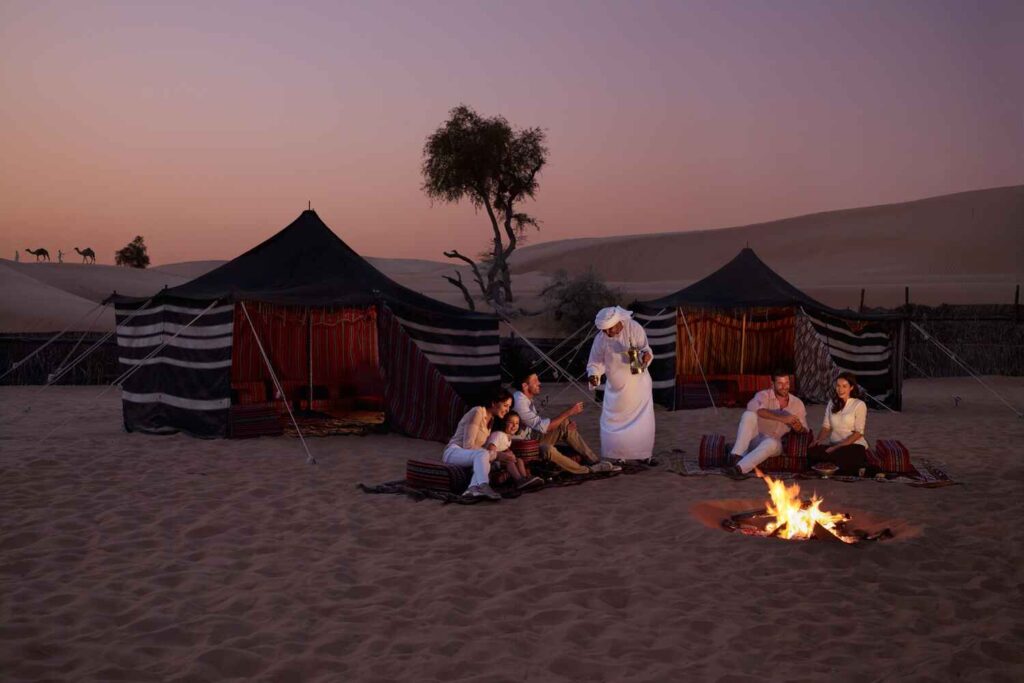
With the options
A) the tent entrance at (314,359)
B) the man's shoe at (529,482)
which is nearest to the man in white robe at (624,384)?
the man's shoe at (529,482)

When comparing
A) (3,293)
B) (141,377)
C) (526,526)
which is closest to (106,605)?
(526,526)

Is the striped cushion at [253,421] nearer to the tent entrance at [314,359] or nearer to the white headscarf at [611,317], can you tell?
the tent entrance at [314,359]

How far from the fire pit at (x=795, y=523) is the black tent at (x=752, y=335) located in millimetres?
6003

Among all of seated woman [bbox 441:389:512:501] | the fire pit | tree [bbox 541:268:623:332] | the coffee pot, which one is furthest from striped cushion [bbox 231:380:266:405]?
tree [bbox 541:268:623:332]

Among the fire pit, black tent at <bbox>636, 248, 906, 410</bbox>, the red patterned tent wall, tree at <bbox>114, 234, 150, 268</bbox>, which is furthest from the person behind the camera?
tree at <bbox>114, 234, 150, 268</bbox>

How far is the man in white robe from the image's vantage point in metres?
7.55

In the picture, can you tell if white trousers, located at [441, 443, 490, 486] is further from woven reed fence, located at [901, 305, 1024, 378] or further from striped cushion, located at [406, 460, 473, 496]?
woven reed fence, located at [901, 305, 1024, 378]

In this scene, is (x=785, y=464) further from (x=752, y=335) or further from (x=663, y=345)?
(x=752, y=335)

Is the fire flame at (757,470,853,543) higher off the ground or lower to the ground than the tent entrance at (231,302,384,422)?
lower

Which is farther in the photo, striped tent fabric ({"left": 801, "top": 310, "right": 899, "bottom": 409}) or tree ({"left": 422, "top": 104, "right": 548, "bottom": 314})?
tree ({"left": 422, "top": 104, "right": 548, "bottom": 314})

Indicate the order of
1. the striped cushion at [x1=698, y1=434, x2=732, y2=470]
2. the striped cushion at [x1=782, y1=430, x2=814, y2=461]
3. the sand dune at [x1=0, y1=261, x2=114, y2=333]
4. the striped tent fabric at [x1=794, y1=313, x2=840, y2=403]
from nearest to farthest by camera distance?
the striped cushion at [x1=782, y1=430, x2=814, y2=461]
the striped cushion at [x1=698, y1=434, x2=732, y2=470]
the striped tent fabric at [x1=794, y1=313, x2=840, y2=403]
the sand dune at [x1=0, y1=261, x2=114, y2=333]

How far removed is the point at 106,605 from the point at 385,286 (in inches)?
286

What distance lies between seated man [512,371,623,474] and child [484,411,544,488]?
0.71 feet

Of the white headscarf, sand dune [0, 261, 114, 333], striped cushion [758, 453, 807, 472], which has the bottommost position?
striped cushion [758, 453, 807, 472]
